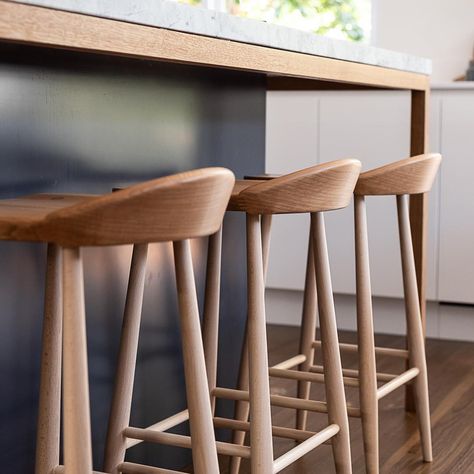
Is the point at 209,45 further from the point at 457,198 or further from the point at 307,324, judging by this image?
the point at 457,198

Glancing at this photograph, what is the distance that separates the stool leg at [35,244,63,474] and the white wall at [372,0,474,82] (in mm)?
3795

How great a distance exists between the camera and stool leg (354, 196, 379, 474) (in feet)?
7.88

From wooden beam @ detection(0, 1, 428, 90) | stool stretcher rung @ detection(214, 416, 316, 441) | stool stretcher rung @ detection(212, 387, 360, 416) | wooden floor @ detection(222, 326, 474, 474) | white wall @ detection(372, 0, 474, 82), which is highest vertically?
white wall @ detection(372, 0, 474, 82)

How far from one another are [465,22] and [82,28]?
3.86 m

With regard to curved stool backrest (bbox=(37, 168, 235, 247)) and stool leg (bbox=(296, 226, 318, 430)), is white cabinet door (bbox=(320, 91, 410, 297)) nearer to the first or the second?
stool leg (bbox=(296, 226, 318, 430))

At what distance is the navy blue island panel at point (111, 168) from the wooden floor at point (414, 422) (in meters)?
0.34

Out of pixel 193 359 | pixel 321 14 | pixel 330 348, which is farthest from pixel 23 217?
pixel 321 14

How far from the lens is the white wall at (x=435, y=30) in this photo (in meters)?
5.02

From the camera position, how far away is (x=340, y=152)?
4.42 metres

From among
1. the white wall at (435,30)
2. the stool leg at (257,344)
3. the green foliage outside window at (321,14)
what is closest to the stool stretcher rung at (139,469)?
the stool leg at (257,344)

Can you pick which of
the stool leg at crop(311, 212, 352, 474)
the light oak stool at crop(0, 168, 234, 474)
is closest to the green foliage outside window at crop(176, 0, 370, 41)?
the stool leg at crop(311, 212, 352, 474)

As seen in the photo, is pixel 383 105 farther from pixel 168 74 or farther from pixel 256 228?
pixel 256 228

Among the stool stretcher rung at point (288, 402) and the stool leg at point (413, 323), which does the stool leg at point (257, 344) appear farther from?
the stool leg at point (413, 323)

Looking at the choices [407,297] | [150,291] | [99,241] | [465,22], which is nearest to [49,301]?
[99,241]
